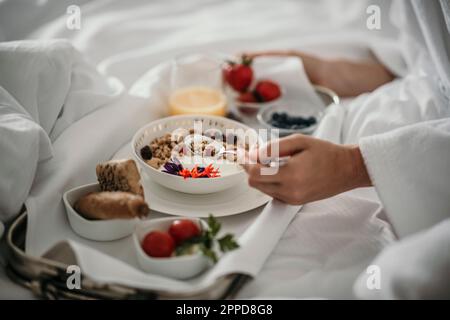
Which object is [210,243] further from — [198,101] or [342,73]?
[342,73]

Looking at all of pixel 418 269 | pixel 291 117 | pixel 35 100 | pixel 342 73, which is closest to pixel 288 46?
pixel 342 73

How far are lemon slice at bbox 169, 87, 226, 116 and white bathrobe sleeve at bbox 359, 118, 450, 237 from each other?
0.40 meters

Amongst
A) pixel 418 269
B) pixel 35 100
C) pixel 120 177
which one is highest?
pixel 35 100

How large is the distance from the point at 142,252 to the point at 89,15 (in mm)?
995

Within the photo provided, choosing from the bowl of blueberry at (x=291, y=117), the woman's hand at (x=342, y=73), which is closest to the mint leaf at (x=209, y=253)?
the bowl of blueberry at (x=291, y=117)

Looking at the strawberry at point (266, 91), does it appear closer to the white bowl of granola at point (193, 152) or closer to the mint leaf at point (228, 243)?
the white bowl of granola at point (193, 152)

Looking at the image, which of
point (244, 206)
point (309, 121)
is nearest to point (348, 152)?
point (244, 206)

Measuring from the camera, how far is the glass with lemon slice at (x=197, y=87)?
106 centimetres

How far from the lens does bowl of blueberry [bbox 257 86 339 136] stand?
1.04 metres

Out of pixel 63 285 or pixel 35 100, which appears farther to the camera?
pixel 35 100

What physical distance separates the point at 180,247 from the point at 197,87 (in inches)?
21.2

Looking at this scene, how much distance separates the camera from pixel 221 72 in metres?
1.15

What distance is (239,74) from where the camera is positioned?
115 centimetres

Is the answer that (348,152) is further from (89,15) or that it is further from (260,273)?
(89,15)
